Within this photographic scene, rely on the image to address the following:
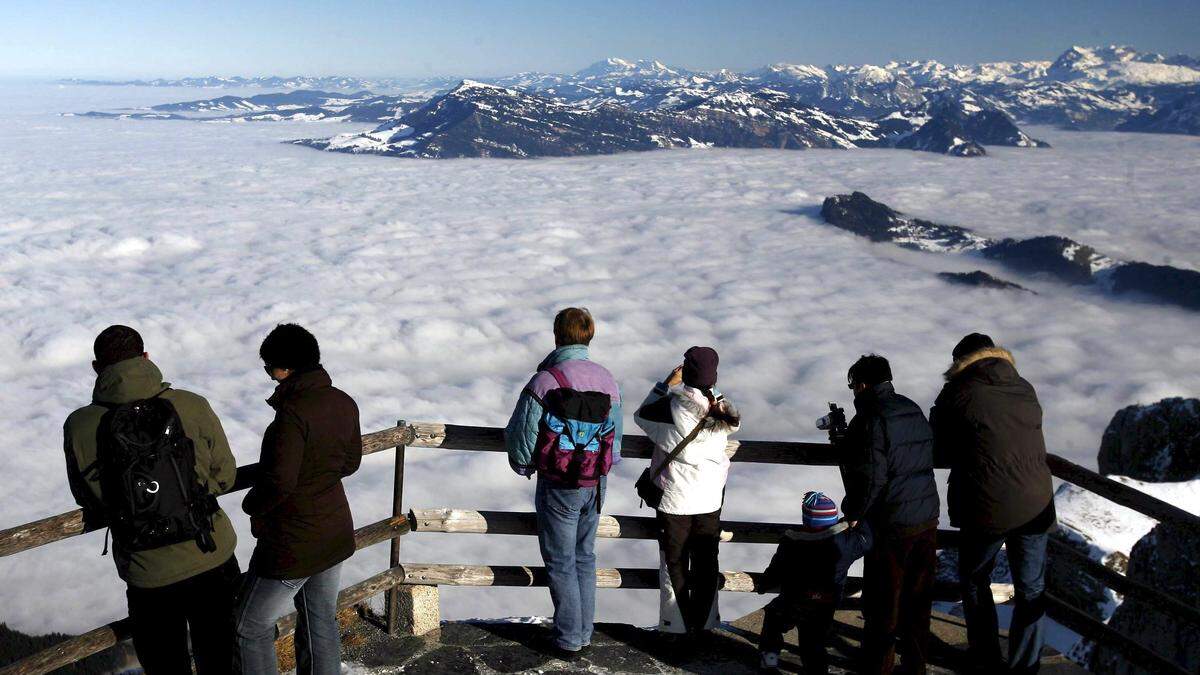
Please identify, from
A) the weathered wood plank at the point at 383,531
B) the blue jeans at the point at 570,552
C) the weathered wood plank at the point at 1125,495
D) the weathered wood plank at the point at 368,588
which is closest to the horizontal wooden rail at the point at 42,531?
the weathered wood plank at the point at 383,531

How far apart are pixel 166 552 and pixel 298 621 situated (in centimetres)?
95

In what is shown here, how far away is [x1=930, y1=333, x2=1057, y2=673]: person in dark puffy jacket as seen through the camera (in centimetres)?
518

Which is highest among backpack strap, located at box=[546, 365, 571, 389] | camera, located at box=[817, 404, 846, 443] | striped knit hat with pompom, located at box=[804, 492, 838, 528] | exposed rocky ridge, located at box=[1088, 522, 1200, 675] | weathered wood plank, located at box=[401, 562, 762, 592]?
backpack strap, located at box=[546, 365, 571, 389]

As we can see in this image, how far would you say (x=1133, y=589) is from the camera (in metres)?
5.09

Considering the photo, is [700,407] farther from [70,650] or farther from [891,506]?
[70,650]

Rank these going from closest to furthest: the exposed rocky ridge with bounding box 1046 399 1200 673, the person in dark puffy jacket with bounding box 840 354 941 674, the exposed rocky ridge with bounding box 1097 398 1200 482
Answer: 1. the person in dark puffy jacket with bounding box 840 354 941 674
2. the exposed rocky ridge with bounding box 1046 399 1200 673
3. the exposed rocky ridge with bounding box 1097 398 1200 482

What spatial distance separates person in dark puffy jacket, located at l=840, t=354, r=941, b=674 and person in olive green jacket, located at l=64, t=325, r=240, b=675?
3.71 metres

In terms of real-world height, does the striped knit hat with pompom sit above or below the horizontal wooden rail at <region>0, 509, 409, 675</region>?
above

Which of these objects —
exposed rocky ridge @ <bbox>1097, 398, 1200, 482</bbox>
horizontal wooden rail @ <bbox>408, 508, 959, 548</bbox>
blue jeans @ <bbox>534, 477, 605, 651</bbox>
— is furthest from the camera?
exposed rocky ridge @ <bbox>1097, 398, 1200, 482</bbox>

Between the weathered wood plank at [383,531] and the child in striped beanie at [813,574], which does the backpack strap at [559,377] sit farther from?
the child in striped beanie at [813,574]

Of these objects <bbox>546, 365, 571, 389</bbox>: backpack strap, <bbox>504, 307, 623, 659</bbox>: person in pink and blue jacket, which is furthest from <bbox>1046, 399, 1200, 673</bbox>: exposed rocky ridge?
<bbox>546, 365, 571, 389</bbox>: backpack strap

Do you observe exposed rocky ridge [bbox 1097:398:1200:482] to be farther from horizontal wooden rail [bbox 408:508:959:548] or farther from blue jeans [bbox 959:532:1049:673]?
horizontal wooden rail [bbox 408:508:959:548]

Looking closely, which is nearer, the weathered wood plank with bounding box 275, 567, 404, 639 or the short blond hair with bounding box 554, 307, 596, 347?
the short blond hair with bounding box 554, 307, 596, 347

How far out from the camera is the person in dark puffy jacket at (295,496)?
4383 millimetres
